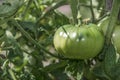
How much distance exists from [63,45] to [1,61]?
25 cm

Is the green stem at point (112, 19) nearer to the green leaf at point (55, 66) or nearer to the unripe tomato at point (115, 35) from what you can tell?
the unripe tomato at point (115, 35)

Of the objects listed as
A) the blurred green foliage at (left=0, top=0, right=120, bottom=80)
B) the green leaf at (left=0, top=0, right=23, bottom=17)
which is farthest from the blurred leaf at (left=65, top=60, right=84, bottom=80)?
the green leaf at (left=0, top=0, right=23, bottom=17)

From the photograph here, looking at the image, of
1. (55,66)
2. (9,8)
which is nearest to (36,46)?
(55,66)

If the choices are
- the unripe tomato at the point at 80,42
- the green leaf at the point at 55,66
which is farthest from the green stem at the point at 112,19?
the green leaf at the point at 55,66

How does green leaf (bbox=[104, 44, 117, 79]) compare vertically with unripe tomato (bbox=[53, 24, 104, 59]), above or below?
below

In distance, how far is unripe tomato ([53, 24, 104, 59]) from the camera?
→ 2.86ft

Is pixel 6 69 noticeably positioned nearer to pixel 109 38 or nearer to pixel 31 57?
pixel 31 57

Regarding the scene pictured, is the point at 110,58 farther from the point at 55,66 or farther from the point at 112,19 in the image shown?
the point at 55,66

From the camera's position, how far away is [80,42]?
2.87 feet

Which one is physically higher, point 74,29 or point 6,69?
point 74,29

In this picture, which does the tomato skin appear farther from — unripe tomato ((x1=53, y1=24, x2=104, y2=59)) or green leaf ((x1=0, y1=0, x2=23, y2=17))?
green leaf ((x1=0, y1=0, x2=23, y2=17))

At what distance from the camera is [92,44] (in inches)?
34.4

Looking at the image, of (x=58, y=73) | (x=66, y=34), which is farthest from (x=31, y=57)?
(x=66, y=34)

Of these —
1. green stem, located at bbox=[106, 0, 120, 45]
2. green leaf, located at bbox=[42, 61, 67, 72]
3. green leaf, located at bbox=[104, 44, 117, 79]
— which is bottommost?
green leaf, located at bbox=[42, 61, 67, 72]
